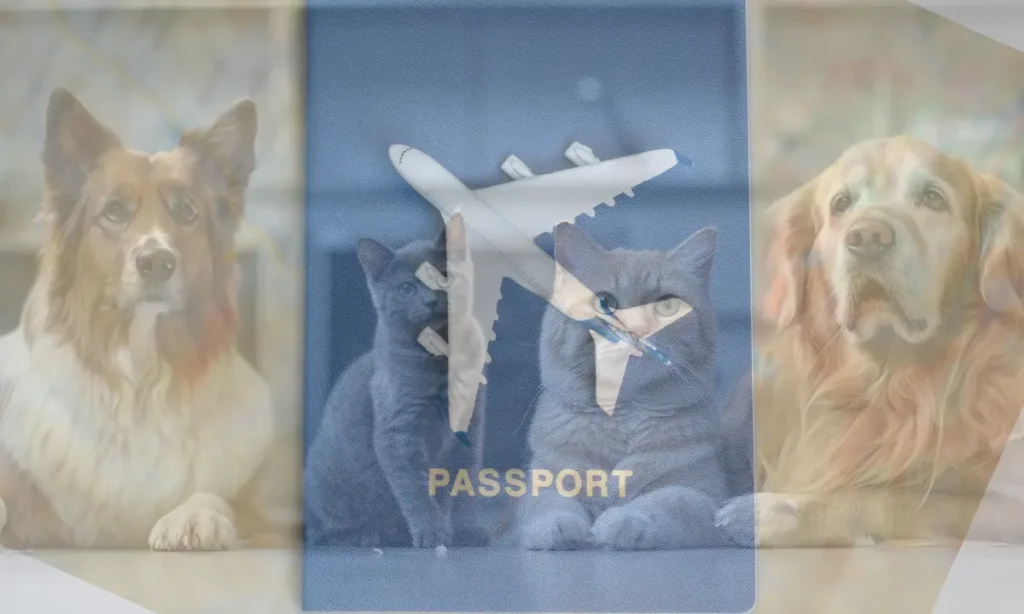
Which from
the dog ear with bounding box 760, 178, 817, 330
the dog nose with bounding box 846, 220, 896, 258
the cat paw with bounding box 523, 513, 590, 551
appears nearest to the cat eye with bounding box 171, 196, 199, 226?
the cat paw with bounding box 523, 513, 590, 551

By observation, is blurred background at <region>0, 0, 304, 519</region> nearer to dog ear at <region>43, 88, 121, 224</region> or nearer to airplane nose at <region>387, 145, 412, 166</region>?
dog ear at <region>43, 88, 121, 224</region>

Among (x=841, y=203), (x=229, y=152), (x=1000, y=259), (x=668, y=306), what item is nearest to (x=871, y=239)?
(x=841, y=203)

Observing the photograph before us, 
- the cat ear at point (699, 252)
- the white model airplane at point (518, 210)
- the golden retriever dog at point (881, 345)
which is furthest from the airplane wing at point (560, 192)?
the golden retriever dog at point (881, 345)

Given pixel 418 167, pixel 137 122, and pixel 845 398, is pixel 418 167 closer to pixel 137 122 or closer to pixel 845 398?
pixel 137 122

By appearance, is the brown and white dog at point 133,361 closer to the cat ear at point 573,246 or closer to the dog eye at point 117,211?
the dog eye at point 117,211

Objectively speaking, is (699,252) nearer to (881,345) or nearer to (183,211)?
(881,345)

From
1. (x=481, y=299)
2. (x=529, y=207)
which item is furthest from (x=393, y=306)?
(x=529, y=207)
